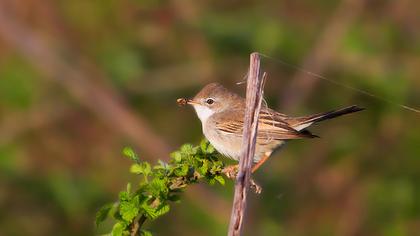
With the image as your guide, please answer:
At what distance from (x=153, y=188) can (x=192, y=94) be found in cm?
594

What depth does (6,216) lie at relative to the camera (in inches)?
400

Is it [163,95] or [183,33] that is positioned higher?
[183,33]

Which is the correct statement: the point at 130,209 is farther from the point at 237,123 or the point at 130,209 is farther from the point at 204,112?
the point at 204,112

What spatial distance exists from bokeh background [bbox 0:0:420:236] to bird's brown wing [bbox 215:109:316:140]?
310 centimetres

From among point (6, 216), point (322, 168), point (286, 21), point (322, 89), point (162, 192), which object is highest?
point (162, 192)

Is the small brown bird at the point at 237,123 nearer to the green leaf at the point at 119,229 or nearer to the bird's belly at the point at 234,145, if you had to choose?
the bird's belly at the point at 234,145

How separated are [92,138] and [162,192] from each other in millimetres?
6579

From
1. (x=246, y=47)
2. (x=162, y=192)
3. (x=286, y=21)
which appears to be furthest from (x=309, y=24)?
(x=162, y=192)

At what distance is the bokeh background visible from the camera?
32.2ft

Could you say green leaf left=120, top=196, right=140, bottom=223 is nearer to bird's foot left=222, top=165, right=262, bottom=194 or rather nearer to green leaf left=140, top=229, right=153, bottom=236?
green leaf left=140, top=229, right=153, bottom=236

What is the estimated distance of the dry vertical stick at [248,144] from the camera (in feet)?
13.0

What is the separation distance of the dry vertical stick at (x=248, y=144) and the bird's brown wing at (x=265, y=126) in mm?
1506

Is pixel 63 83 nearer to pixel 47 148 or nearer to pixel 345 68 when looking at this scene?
pixel 47 148

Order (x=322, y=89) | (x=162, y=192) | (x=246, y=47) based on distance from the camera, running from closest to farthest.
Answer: (x=162, y=192) < (x=246, y=47) < (x=322, y=89)
